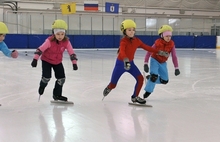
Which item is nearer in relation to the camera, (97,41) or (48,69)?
(48,69)

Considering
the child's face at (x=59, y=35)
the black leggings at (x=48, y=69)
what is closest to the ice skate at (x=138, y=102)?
the black leggings at (x=48, y=69)

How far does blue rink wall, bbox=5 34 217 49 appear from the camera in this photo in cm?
2330

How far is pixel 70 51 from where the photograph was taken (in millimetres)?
4512

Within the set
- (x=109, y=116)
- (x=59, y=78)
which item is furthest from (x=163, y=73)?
(x=59, y=78)

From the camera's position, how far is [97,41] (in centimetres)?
2606

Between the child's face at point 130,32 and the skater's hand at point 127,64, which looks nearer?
the skater's hand at point 127,64

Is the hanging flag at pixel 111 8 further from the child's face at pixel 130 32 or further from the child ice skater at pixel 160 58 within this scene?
the child's face at pixel 130 32

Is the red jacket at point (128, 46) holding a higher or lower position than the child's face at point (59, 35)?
lower

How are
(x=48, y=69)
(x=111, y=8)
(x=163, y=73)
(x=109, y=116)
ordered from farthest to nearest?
(x=111, y=8) < (x=163, y=73) < (x=48, y=69) < (x=109, y=116)

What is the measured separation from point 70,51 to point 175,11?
84.1 ft

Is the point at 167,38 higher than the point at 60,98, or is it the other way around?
the point at 167,38

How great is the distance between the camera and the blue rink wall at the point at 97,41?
76.4 feet

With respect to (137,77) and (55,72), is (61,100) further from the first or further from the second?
(137,77)

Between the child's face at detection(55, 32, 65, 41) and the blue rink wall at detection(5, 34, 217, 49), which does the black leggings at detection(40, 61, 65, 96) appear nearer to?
the child's face at detection(55, 32, 65, 41)
